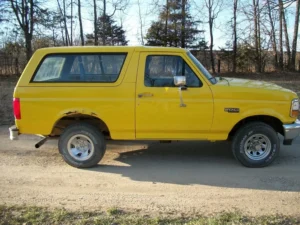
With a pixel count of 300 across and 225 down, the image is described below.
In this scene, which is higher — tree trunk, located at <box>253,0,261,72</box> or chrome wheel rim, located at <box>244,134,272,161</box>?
tree trunk, located at <box>253,0,261,72</box>

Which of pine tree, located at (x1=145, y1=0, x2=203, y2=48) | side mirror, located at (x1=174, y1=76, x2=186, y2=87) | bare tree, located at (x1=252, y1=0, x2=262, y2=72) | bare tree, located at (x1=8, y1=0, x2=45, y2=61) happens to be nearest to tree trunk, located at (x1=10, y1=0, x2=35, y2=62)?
bare tree, located at (x1=8, y1=0, x2=45, y2=61)

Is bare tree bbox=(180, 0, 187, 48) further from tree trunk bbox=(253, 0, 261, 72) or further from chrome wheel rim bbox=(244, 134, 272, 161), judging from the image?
chrome wheel rim bbox=(244, 134, 272, 161)

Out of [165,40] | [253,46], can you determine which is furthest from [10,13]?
[253,46]

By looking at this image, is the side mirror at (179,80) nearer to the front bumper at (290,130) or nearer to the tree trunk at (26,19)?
the front bumper at (290,130)

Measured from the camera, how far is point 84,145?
19.4 feet

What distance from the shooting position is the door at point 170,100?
5.60 metres

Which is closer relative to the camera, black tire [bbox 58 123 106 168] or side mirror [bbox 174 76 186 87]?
side mirror [bbox 174 76 186 87]

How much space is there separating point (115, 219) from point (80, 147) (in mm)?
2301

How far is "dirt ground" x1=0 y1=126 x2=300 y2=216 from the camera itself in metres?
4.34

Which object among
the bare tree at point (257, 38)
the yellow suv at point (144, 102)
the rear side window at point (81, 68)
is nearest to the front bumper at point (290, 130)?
the yellow suv at point (144, 102)

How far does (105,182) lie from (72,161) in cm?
96

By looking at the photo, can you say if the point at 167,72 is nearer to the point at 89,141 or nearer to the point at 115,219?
the point at 89,141

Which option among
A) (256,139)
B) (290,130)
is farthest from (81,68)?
(290,130)

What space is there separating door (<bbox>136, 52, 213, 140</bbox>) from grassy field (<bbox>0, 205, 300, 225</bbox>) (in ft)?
6.41
